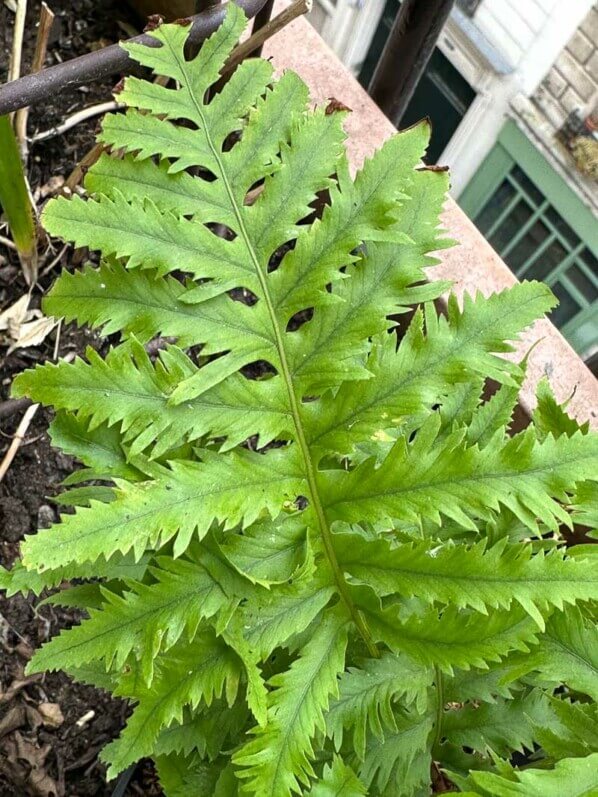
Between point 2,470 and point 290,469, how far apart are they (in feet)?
2.27

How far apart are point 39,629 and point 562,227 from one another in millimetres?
2368

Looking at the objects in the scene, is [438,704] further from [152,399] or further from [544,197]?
[544,197]

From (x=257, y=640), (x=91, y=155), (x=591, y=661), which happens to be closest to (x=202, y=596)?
(x=257, y=640)

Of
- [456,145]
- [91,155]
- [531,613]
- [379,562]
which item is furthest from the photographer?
[456,145]

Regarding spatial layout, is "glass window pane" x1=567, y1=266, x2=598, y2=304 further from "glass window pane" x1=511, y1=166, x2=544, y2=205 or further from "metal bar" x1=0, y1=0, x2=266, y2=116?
"metal bar" x1=0, y1=0, x2=266, y2=116

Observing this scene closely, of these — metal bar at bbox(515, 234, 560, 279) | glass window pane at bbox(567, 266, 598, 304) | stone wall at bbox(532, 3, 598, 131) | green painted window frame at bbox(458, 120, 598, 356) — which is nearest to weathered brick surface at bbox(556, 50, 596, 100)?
stone wall at bbox(532, 3, 598, 131)

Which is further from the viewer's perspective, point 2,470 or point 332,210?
point 2,470

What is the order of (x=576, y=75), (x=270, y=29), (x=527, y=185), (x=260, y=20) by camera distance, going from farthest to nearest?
(x=527, y=185) → (x=576, y=75) → (x=260, y=20) → (x=270, y=29)

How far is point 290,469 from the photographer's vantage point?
86cm

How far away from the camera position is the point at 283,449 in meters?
0.87

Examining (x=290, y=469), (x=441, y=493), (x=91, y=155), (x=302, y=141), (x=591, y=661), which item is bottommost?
(x=591, y=661)

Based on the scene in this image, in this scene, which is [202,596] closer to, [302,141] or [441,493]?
[441,493]

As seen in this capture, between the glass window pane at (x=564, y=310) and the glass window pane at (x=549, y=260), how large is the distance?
2.9 inches

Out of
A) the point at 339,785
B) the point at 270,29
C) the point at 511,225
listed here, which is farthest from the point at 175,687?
the point at 511,225
